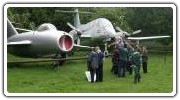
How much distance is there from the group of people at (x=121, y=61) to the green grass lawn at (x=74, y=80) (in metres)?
0.28

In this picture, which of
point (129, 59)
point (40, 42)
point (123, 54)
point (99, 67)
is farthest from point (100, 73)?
point (40, 42)

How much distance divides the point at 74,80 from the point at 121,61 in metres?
1.88

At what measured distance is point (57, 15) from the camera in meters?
29.3

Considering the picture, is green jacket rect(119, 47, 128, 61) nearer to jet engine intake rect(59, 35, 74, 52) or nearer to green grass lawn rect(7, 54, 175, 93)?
green grass lawn rect(7, 54, 175, 93)

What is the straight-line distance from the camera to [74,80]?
17344mm

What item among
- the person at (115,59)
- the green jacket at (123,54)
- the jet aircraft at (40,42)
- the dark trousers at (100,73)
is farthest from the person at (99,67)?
the jet aircraft at (40,42)

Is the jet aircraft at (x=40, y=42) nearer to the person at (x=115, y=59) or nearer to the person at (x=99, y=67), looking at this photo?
the person at (x=115, y=59)

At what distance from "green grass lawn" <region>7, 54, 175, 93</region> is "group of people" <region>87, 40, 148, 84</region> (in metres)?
0.28

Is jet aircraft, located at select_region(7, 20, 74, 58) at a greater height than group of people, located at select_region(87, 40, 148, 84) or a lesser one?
greater

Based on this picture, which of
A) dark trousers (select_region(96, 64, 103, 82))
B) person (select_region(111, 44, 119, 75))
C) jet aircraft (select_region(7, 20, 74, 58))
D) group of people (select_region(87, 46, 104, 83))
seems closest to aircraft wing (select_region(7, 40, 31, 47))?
jet aircraft (select_region(7, 20, 74, 58))

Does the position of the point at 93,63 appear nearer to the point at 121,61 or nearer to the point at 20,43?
the point at 121,61

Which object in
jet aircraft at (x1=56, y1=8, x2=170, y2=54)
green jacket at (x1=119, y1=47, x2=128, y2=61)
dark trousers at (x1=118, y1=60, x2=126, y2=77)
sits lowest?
dark trousers at (x1=118, y1=60, x2=126, y2=77)

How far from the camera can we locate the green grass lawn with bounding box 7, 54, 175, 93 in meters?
15.4
